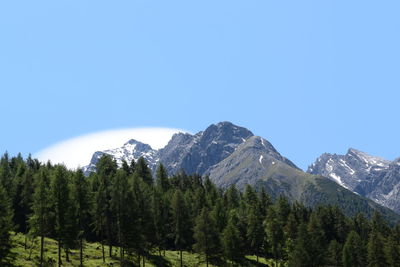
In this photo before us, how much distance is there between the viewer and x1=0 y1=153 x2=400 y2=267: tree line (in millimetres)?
64438

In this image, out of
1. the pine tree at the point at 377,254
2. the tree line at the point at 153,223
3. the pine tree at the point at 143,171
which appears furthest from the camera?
the pine tree at the point at 143,171

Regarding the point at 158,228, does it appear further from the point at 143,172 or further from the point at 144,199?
the point at 143,172

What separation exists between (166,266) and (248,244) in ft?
99.0

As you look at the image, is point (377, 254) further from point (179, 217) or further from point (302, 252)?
point (179, 217)

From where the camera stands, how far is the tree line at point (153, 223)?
64438mm

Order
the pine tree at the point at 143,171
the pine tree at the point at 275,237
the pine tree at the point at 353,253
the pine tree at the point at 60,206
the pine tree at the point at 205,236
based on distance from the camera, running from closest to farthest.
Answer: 1. the pine tree at the point at 60,206
2. the pine tree at the point at 205,236
3. the pine tree at the point at 275,237
4. the pine tree at the point at 353,253
5. the pine tree at the point at 143,171

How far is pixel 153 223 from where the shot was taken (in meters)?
84.1

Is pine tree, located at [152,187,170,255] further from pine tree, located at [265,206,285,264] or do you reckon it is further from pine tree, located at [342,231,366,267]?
pine tree, located at [342,231,366,267]

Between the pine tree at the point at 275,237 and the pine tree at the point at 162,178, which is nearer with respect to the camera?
the pine tree at the point at 275,237

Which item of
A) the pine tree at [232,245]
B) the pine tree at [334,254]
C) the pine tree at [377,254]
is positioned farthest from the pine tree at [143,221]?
the pine tree at [334,254]

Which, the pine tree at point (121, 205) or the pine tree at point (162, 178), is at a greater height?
the pine tree at point (162, 178)

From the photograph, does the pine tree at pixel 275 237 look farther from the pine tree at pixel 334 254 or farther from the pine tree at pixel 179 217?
the pine tree at pixel 179 217

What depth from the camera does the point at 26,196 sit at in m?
89.3

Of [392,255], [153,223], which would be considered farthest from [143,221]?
[392,255]
